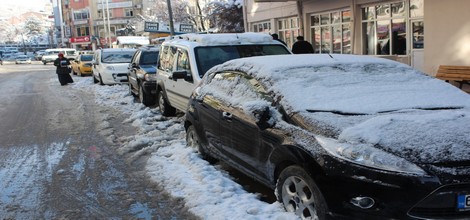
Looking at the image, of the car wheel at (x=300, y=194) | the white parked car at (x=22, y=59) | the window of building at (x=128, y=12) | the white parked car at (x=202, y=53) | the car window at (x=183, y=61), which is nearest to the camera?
the car wheel at (x=300, y=194)

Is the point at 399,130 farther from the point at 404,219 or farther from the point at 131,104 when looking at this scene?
the point at 131,104

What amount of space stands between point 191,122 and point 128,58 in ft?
44.5

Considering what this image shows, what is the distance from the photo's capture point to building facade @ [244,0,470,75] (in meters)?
12.8

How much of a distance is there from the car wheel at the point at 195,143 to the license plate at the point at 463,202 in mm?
3441

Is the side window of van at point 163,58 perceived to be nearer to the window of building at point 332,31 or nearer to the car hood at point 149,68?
the car hood at point 149,68

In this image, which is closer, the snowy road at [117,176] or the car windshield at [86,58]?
the snowy road at [117,176]

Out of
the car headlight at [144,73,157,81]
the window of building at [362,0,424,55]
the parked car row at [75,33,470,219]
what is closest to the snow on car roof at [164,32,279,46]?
the parked car row at [75,33,470,219]

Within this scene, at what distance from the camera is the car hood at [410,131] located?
11.0ft

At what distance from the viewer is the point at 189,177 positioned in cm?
561

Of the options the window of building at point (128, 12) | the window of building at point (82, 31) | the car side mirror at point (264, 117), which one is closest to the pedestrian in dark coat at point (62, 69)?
the car side mirror at point (264, 117)

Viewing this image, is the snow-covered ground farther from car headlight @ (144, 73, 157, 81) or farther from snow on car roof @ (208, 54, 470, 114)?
car headlight @ (144, 73, 157, 81)

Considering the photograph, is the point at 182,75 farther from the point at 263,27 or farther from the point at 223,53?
the point at 263,27

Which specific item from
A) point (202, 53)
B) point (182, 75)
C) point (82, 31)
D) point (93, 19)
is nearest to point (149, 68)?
point (202, 53)

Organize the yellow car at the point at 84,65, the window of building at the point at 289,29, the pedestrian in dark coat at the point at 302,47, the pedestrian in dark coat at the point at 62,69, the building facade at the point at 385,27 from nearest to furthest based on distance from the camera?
the pedestrian in dark coat at the point at 302,47
the building facade at the point at 385,27
the pedestrian in dark coat at the point at 62,69
the window of building at the point at 289,29
the yellow car at the point at 84,65
